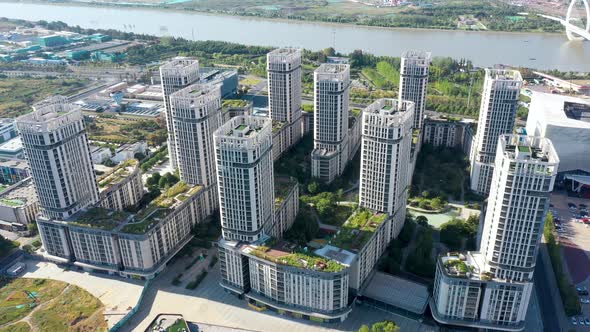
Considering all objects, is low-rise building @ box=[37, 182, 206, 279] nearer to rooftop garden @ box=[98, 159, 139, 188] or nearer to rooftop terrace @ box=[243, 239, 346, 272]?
rooftop garden @ box=[98, 159, 139, 188]

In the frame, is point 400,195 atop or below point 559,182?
atop

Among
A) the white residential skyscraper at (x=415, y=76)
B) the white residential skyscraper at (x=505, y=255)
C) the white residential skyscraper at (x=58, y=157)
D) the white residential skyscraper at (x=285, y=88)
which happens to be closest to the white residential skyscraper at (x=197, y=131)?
the white residential skyscraper at (x=58, y=157)

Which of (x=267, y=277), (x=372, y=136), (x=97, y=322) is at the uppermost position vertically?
(x=372, y=136)

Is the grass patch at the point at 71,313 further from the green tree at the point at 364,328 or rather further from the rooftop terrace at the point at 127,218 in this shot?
the green tree at the point at 364,328

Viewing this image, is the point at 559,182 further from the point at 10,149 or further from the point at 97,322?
the point at 10,149

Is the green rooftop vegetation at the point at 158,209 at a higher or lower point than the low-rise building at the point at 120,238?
higher

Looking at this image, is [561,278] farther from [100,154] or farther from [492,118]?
[100,154]

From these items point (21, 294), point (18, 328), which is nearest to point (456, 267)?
point (18, 328)

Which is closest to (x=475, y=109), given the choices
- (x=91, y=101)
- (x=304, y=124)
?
(x=304, y=124)
